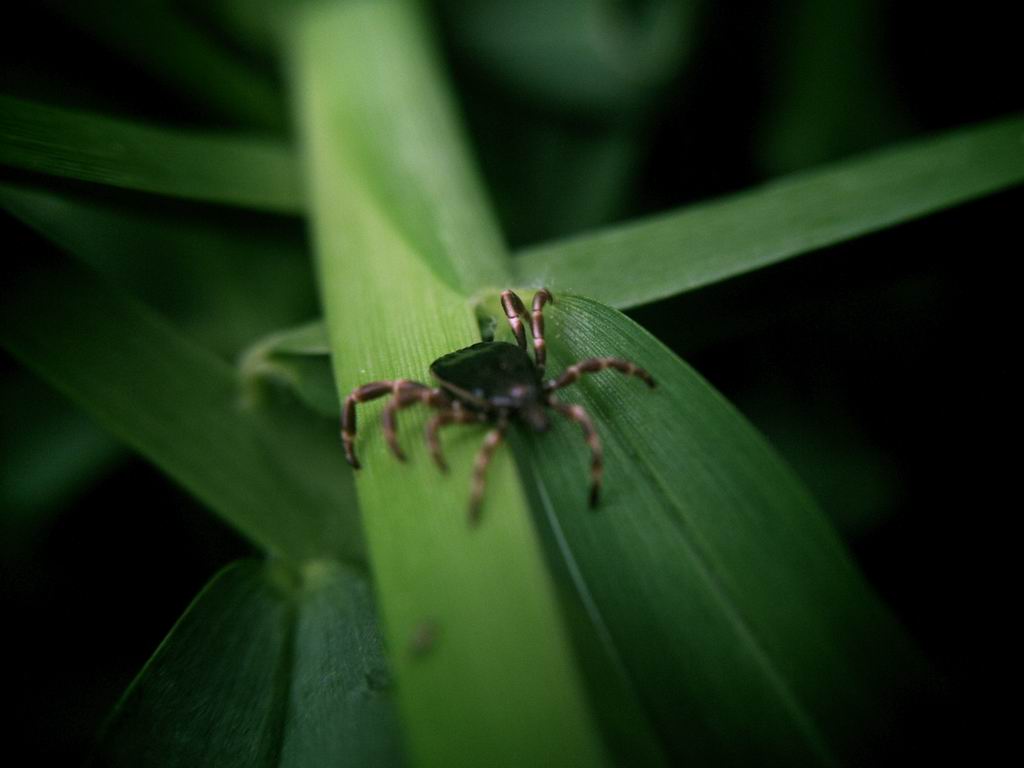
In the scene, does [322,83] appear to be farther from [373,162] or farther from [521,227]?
[521,227]

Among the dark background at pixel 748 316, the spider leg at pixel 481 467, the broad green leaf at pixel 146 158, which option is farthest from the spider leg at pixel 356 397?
the broad green leaf at pixel 146 158

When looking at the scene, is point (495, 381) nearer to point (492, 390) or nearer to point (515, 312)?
point (492, 390)

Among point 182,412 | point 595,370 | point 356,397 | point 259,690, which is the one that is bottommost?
point 259,690

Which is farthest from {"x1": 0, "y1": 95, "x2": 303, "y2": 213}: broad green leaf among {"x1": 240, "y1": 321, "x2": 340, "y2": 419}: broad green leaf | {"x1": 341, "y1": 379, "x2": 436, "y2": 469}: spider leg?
{"x1": 341, "y1": 379, "x2": 436, "y2": 469}: spider leg

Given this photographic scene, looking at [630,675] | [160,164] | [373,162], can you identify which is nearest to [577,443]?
[630,675]

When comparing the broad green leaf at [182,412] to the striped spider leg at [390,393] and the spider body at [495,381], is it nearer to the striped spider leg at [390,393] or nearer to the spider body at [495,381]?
the striped spider leg at [390,393]

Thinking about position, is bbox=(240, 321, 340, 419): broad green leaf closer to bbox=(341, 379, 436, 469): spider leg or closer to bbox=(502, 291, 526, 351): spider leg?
bbox=(341, 379, 436, 469): spider leg

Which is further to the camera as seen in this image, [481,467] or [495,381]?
[495,381]

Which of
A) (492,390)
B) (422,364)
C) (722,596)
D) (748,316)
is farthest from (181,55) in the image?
(722,596)
